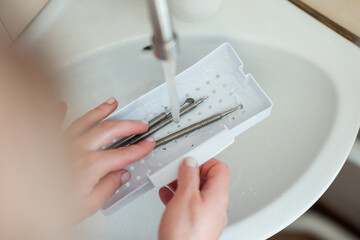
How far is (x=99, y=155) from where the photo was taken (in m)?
0.39

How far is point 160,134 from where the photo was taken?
46 centimetres

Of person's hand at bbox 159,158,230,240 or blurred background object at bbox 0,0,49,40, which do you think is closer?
person's hand at bbox 159,158,230,240

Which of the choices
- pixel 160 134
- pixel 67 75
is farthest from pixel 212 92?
pixel 67 75

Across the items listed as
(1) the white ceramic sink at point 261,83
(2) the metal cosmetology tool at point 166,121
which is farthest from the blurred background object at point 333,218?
(2) the metal cosmetology tool at point 166,121

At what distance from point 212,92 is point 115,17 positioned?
0.18 meters

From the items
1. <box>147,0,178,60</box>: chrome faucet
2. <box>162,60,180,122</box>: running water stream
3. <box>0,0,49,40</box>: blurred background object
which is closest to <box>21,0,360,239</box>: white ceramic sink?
<box>0,0,49,40</box>: blurred background object

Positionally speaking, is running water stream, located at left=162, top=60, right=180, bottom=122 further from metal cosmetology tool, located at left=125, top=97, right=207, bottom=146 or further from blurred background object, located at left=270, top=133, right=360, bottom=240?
blurred background object, located at left=270, top=133, right=360, bottom=240

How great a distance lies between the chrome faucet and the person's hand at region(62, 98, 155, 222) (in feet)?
0.58

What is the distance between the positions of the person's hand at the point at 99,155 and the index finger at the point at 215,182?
0.07 metres

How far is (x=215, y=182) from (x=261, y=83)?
0.21 m

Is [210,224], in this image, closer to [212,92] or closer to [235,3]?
[212,92]

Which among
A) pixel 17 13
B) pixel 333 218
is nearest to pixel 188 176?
pixel 17 13

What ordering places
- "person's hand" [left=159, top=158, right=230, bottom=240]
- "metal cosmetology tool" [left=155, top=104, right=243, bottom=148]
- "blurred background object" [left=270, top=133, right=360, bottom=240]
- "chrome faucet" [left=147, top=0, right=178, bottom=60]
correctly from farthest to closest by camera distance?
1. "blurred background object" [left=270, top=133, right=360, bottom=240]
2. "metal cosmetology tool" [left=155, top=104, right=243, bottom=148]
3. "person's hand" [left=159, top=158, right=230, bottom=240]
4. "chrome faucet" [left=147, top=0, right=178, bottom=60]

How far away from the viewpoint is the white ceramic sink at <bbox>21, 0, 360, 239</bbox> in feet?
1.38
